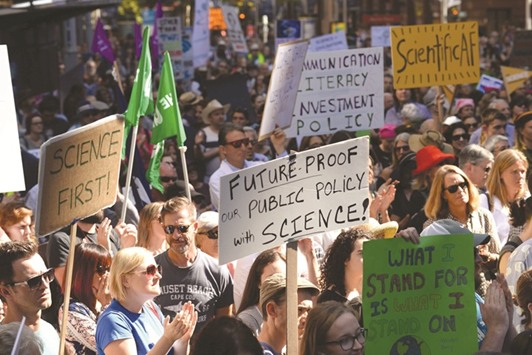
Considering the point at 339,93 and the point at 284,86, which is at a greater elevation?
the point at 284,86

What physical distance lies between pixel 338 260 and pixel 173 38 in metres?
18.4

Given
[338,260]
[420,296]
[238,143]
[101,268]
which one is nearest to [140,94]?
[238,143]

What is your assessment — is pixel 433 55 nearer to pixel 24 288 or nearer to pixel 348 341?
pixel 24 288

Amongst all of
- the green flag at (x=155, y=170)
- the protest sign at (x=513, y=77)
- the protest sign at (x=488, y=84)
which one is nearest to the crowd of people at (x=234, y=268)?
the green flag at (x=155, y=170)

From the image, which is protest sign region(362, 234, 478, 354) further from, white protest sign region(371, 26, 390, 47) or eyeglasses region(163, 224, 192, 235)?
white protest sign region(371, 26, 390, 47)

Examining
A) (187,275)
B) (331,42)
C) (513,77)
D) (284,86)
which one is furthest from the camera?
(331,42)

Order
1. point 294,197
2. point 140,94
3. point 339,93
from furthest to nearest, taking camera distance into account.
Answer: point 339,93, point 140,94, point 294,197

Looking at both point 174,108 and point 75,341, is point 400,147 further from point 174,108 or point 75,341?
point 75,341

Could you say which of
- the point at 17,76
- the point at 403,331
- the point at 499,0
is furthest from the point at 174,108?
the point at 499,0

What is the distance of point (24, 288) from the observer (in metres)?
5.84

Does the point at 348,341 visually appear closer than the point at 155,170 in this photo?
Yes

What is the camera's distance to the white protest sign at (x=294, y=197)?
233 inches

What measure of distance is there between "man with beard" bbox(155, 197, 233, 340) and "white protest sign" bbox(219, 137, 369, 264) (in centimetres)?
138

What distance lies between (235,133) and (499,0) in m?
57.1
